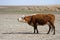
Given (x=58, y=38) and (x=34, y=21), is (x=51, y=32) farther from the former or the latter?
(x=58, y=38)

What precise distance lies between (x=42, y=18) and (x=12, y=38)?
3.52 m

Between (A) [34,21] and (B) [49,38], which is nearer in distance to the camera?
(B) [49,38]

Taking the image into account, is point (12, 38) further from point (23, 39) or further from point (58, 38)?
point (58, 38)

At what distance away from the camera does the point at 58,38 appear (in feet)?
58.2

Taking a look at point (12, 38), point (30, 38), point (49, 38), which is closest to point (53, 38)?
point (49, 38)

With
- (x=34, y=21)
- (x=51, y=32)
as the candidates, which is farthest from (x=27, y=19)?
(x=51, y=32)

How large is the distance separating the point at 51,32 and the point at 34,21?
1831 mm

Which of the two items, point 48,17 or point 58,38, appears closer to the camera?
point 58,38

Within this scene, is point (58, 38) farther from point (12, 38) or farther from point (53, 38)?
point (12, 38)

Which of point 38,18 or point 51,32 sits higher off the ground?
point 38,18

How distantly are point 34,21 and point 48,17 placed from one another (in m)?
1.12

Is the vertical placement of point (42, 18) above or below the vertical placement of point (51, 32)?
above

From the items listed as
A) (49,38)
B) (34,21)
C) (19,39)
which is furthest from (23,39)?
(34,21)

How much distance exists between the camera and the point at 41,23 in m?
20.0
